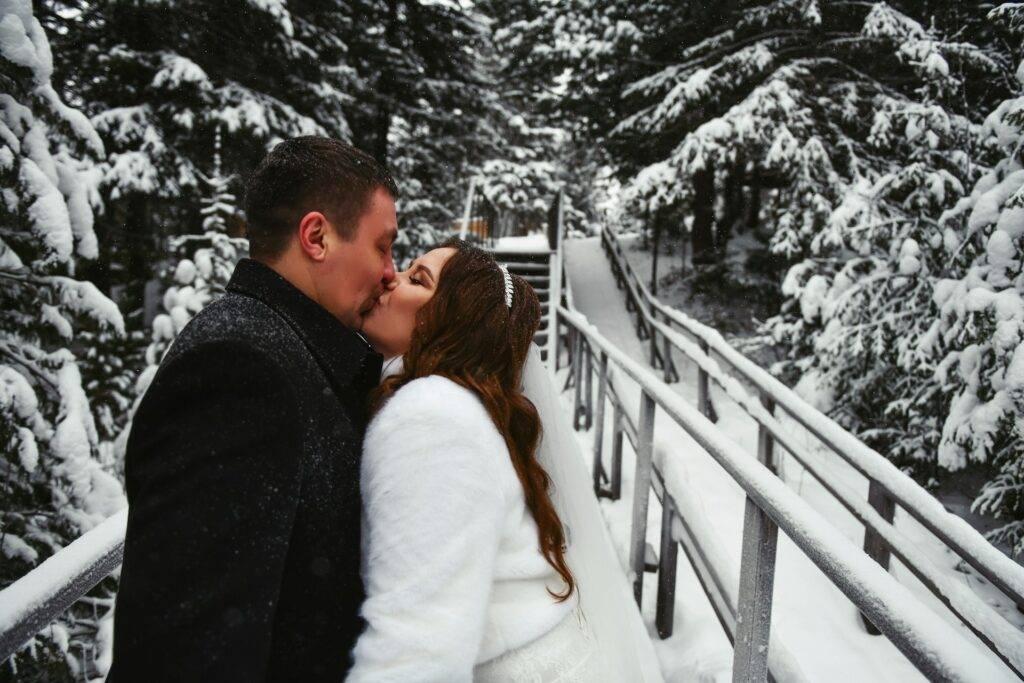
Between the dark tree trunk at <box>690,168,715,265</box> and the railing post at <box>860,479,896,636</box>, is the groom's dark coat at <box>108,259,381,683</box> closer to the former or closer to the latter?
the railing post at <box>860,479,896,636</box>

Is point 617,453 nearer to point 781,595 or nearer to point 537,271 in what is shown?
point 781,595

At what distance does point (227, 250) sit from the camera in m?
5.95

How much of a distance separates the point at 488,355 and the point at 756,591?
3.03 feet

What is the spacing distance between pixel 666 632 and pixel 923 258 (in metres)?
4.23

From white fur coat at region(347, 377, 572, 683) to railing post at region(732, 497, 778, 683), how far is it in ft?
2.12

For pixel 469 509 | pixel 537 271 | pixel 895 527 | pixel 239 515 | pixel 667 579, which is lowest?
pixel 667 579

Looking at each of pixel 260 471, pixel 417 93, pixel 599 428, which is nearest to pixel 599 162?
pixel 417 93

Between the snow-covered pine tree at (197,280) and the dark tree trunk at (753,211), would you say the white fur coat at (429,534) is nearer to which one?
the snow-covered pine tree at (197,280)

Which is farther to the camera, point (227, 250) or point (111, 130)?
point (111, 130)

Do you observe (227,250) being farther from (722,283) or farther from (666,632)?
(722,283)

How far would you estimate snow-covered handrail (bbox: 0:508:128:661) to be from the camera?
97cm

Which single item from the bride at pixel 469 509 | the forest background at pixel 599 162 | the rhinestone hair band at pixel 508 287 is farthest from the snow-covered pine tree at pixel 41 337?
the rhinestone hair band at pixel 508 287

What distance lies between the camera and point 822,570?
1063mm

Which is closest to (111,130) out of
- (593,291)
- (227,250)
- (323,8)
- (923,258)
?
(227,250)
